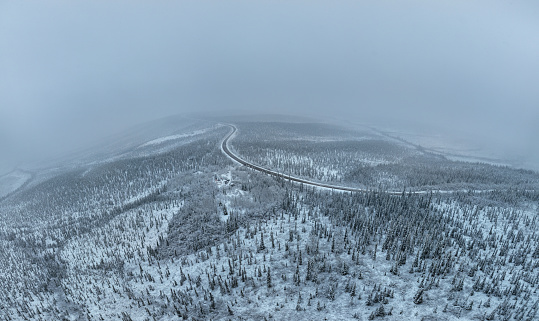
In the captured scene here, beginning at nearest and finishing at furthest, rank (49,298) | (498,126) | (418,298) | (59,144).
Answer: (418,298) → (49,298) → (498,126) → (59,144)

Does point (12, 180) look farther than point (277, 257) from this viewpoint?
Yes

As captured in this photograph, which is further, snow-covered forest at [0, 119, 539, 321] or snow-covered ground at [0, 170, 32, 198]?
snow-covered ground at [0, 170, 32, 198]

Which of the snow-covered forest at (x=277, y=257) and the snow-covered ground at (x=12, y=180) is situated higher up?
the snow-covered forest at (x=277, y=257)

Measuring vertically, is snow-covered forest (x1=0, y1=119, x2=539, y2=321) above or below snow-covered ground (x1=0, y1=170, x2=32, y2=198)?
above

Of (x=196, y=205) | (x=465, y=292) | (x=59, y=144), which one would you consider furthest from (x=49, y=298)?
(x=59, y=144)

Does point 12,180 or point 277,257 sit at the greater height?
point 277,257

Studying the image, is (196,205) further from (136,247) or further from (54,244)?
(54,244)

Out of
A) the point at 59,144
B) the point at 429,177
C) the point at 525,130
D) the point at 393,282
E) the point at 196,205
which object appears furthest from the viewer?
the point at 59,144

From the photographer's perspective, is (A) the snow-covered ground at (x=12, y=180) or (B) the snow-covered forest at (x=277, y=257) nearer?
(B) the snow-covered forest at (x=277, y=257)
